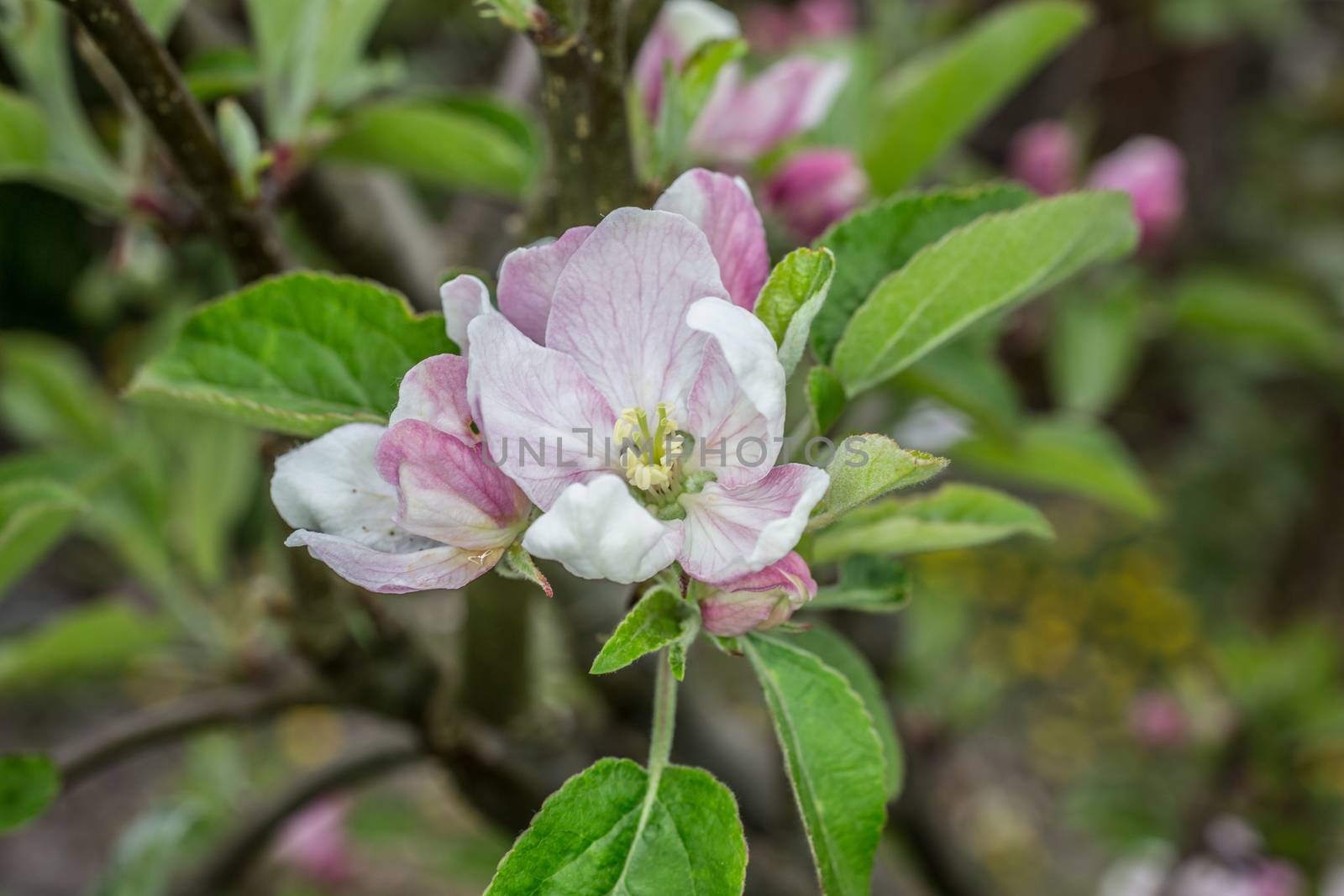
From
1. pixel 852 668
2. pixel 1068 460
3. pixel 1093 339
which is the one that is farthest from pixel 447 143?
pixel 1093 339

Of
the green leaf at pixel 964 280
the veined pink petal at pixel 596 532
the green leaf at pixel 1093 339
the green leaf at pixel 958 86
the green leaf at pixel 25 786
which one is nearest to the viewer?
the veined pink petal at pixel 596 532

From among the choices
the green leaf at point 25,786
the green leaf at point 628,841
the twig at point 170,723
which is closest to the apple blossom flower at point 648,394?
the green leaf at point 628,841

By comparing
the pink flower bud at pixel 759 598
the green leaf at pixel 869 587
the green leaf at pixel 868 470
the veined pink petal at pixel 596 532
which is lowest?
the green leaf at pixel 869 587

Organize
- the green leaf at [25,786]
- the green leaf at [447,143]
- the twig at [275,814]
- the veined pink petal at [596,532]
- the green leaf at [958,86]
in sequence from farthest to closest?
the twig at [275,814] < the green leaf at [958,86] < the green leaf at [447,143] < the green leaf at [25,786] < the veined pink petal at [596,532]

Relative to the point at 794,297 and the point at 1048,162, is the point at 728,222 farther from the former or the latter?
the point at 1048,162

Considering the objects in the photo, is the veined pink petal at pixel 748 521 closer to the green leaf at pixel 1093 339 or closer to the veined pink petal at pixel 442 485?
the veined pink petal at pixel 442 485

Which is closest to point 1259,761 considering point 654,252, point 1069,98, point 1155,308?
point 1155,308

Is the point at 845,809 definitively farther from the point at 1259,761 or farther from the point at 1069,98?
the point at 1069,98

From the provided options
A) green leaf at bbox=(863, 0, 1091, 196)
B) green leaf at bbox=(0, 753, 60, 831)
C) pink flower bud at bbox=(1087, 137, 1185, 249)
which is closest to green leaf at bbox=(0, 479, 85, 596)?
green leaf at bbox=(0, 753, 60, 831)
